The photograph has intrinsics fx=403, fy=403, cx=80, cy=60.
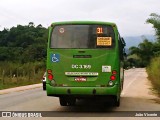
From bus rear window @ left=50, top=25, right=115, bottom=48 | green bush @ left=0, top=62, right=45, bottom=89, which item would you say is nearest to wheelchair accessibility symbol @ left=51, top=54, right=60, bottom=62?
bus rear window @ left=50, top=25, right=115, bottom=48

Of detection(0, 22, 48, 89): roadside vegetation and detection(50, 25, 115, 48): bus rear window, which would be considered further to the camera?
detection(0, 22, 48, 89): roadside vegetation

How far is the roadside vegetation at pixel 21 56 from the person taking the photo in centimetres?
4069

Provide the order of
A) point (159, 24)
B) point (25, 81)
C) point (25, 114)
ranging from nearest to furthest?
point (25, 114), point (25, 81), point (159, 24)

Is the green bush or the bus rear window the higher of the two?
the bus rear window

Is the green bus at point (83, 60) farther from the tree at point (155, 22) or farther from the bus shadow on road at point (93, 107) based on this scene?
the tree at point (155, 22)

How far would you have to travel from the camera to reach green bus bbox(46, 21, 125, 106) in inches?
533

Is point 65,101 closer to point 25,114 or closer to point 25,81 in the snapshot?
point 25,114

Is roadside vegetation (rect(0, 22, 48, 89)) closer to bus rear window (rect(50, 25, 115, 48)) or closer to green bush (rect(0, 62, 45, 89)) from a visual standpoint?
green bush (rect(0, 62, 45, 89))

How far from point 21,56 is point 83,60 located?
54.9m

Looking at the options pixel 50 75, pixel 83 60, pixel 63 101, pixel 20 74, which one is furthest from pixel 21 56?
pixel 83 60

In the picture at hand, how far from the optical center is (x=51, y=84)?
1371cm

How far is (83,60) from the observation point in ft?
44.7

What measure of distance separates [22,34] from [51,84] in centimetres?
7027

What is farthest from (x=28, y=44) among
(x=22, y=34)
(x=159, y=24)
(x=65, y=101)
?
(x=65, y=101)
